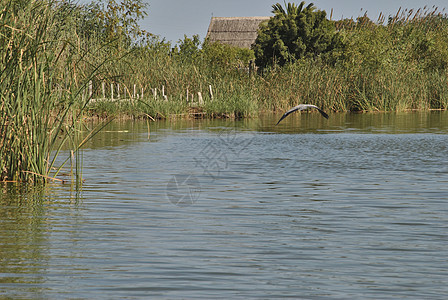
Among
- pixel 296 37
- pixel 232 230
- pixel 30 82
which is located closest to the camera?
pixel 232 230

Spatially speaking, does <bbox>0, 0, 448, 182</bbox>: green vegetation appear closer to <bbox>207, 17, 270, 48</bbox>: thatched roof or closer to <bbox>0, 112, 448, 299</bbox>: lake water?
<bbox>0, 112, 448, 299</bbox>: lake water

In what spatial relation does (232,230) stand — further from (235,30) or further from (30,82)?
(235,30)

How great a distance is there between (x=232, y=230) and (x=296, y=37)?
38.1 meters

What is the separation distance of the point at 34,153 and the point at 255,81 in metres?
24.4

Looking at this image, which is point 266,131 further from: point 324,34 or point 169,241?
point 324,34

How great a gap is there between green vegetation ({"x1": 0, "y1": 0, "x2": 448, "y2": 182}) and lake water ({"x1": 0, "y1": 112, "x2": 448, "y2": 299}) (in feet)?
3.34

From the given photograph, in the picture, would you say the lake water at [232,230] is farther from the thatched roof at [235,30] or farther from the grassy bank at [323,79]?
the thatched roof at [235,30]

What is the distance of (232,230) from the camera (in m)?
6.96

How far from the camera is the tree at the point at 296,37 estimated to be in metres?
43.5

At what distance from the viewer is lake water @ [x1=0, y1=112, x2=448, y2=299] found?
16.4 ft

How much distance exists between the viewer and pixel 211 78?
31562mm

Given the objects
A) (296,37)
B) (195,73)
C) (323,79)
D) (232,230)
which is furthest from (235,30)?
(232,230)

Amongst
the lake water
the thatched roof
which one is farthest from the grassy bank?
the thatched roof

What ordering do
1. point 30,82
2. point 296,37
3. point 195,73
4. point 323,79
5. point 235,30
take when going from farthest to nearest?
point 235,30 < point 296,37 < point 323,79 < point 195,73 < point 30,82
